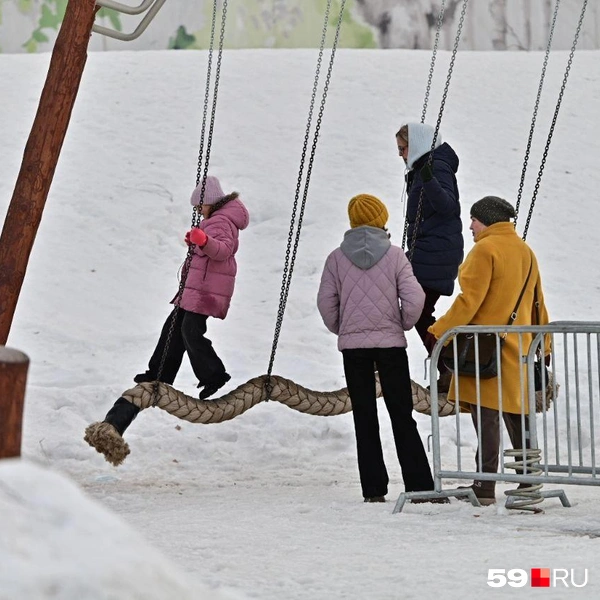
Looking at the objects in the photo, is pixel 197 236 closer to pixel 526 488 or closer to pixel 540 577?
pixel 526 488

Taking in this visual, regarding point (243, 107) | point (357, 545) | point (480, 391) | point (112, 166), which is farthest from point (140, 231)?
point (357, 545)

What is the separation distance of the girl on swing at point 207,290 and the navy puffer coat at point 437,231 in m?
1.01

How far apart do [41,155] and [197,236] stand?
931mm

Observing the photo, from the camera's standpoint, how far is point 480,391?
6.43 meters

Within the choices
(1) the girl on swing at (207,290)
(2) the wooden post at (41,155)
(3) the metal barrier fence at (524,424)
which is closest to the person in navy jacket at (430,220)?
(3) the metal barrier fence at (524,424)

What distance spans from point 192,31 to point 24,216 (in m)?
13.0

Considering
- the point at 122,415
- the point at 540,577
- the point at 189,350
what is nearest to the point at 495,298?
the point at 189,350

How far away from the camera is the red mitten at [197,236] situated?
705cm

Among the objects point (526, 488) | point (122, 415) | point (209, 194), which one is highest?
point (209, 194)

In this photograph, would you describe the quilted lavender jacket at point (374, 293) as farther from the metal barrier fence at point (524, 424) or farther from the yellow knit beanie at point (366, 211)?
the metal barrier fence at point (524, 424)

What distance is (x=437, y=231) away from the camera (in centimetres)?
727

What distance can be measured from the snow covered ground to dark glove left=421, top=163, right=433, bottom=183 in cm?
173

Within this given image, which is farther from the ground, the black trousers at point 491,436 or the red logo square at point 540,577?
the black trousers at point 491,436

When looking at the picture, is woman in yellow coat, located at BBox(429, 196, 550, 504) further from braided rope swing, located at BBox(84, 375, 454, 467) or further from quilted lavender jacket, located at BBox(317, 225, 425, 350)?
braided rope swing, located at BBox(84, 375, 454, 467)
